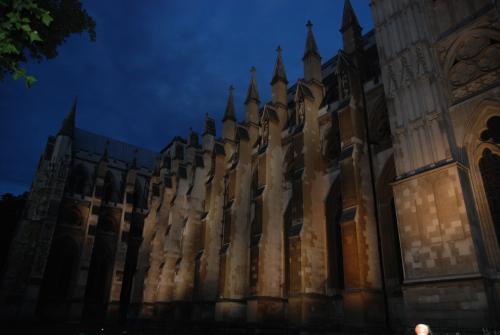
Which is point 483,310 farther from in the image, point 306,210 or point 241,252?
point 241,252

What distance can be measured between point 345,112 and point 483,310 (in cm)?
926

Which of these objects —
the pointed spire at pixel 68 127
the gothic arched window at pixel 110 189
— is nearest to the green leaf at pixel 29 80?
the pointed spire at pixel 68 127

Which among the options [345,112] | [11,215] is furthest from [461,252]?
[11,215]

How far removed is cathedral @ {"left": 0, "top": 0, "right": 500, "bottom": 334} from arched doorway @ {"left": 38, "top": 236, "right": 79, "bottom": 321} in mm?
105

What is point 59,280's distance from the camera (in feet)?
99.2

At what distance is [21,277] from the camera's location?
27.2m

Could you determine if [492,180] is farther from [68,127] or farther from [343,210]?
[68,127]

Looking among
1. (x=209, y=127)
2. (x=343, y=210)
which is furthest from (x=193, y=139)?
(x=343, y=210)

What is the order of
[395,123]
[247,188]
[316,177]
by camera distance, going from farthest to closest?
[247,188], [316,177], [395,123]

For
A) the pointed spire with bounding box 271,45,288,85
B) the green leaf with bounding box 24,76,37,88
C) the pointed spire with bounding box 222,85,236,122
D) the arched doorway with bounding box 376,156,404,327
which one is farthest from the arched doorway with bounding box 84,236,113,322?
the green leaf with bounding box 24,76,37,88

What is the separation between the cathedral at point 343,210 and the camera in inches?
414

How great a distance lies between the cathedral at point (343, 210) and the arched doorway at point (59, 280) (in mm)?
105

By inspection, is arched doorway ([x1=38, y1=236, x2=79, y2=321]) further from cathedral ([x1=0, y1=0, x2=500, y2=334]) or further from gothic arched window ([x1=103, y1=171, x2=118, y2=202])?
gothic arched window ([x1=103, y1=171, x2=118, y2=202])

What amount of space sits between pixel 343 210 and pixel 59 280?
27697mm
